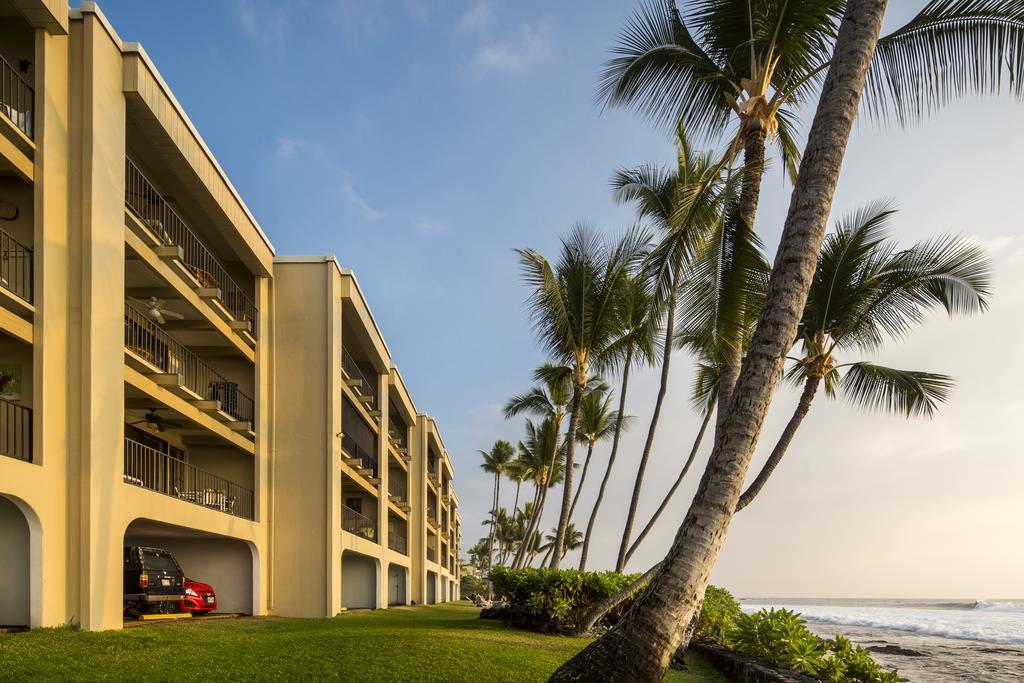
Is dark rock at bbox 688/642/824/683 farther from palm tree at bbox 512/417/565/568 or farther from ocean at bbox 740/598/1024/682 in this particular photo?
palm tree at bbox 512/417/565/568

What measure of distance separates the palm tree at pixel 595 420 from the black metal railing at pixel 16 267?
1016 inches

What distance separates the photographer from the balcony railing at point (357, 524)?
27.2 m

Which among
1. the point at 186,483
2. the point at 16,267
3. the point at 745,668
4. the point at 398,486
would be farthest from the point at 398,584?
the point at 745,668

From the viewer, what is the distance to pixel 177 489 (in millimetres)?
19469

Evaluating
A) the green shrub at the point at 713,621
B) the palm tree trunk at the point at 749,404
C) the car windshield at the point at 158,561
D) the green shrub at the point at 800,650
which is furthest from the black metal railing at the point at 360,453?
the palm tree trunk at the point at 749,404

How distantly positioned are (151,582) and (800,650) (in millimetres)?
12184

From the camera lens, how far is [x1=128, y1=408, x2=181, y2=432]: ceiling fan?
17594mm

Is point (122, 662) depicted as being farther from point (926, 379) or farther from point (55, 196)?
point (926, 379)

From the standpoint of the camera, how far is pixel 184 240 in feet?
64.0

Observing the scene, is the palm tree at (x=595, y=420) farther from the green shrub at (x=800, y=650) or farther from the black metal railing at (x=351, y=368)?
the green shrub at (x=800, y=650)

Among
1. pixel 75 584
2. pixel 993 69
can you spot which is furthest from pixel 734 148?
pixel 75 584

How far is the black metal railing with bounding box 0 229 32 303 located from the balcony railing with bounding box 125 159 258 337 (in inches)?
106

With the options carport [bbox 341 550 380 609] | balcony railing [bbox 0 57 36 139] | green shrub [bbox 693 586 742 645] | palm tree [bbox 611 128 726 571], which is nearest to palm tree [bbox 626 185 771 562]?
palm tree [bbox 611 128 726 571]

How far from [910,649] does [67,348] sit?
77.7 feet
